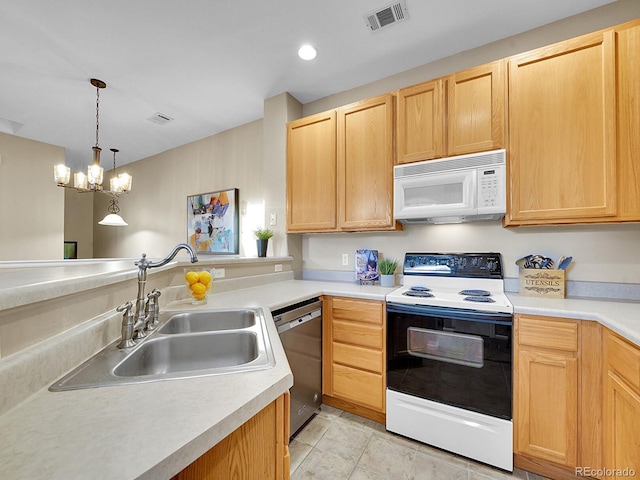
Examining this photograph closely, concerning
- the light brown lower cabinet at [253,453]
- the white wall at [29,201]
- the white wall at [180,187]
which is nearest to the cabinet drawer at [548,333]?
the light brown lower cabinet at [253,453]

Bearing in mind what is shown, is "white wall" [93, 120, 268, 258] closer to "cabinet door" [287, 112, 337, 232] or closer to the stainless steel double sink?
"cabinet door" [287, 112, 337, 232]

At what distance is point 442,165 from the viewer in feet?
6.37

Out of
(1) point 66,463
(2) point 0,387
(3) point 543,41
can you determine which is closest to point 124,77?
(2) point 0,387

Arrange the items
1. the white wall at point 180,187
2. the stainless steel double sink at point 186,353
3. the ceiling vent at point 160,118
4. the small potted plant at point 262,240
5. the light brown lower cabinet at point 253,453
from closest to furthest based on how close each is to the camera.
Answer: the light brown lower cabinet at point 253,453 < the stainless steel double sink at point 186,353 < the small potted plant at point 262,240 < the ceiling vent at point 160,118 < the white wall at point 180,187

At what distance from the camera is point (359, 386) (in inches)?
A: 76.3

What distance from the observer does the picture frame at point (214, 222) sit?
137 inches

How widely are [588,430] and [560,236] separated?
115 cm

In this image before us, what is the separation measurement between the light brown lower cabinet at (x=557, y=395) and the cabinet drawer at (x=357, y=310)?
785 millimetres

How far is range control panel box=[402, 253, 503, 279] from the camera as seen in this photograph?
6.58 feet

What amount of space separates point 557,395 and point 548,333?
1.03 ft

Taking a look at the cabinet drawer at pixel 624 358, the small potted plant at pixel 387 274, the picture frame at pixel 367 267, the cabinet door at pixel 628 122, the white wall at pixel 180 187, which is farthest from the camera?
the white wall at pixel 180 187

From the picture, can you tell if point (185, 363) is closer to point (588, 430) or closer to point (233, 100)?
point (588, 430)

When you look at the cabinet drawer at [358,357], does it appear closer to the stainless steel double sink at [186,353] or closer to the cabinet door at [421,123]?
the stainless steel double sink at [186,353]

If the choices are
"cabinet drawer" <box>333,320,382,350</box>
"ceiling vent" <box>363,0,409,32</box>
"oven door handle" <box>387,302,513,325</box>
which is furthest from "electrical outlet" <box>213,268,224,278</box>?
"ceiling vent" <box>363,0,409,32</box>
